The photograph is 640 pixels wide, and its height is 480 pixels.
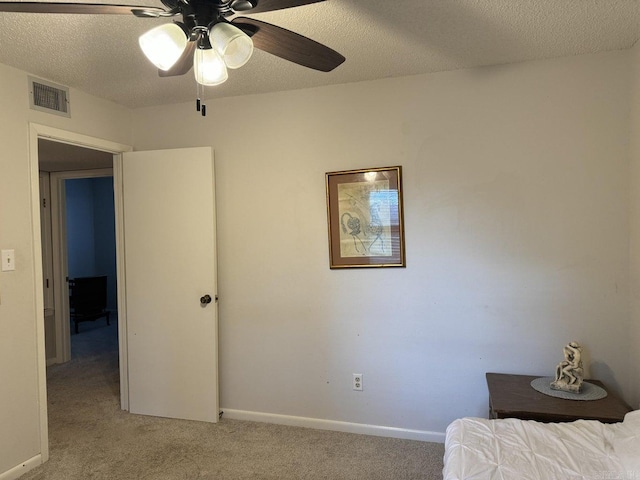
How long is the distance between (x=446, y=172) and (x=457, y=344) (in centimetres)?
109

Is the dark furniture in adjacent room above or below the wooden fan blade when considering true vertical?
below

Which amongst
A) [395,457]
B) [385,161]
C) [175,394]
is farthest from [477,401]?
[175,394]

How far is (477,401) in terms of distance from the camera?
2.56 metres

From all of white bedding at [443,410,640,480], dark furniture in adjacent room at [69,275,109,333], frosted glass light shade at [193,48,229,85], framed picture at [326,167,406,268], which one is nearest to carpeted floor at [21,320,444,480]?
white bedding at [443,410,640,480]

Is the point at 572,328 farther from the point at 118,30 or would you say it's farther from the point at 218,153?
the point at 118,30

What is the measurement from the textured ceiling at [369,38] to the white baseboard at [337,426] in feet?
7.63

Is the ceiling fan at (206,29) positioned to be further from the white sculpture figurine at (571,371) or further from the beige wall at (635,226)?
the white sculpture figurine at (571,371)

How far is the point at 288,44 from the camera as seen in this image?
1.54 m

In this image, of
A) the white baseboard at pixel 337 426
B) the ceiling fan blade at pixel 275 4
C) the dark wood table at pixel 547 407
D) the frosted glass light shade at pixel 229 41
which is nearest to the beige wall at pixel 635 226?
the dark wood table at pixel 547 407

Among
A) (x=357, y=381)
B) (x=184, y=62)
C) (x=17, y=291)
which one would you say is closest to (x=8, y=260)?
(x=17, y=291)

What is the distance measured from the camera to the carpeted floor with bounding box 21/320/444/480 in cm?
232

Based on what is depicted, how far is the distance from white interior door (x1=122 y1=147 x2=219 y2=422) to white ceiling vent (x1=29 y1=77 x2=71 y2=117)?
0.54 metres

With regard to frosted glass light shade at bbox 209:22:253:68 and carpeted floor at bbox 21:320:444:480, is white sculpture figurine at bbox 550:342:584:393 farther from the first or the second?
frosted glass light shade at bbox 209:22:253:68

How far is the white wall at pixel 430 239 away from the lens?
2.36 meters
